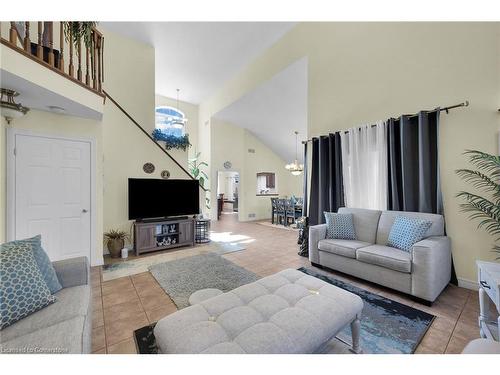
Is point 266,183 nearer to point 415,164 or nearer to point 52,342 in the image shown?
point 415,164

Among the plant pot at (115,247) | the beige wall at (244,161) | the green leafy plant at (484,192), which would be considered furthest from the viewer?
the beige wall at (244,161)

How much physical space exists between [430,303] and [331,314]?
1.59 m

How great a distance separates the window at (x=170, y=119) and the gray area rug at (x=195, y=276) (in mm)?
5786

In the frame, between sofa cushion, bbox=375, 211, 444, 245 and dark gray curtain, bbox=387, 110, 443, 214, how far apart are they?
0.49 feet

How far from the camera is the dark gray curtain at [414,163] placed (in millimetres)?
2746

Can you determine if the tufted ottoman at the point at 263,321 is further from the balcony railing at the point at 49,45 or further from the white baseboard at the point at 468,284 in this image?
the balcony railing at the point at 49,45

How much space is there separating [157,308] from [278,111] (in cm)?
578

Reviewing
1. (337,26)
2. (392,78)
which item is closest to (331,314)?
(392,78)

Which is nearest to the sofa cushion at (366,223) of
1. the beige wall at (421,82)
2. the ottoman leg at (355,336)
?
the beige wall at (421,82)

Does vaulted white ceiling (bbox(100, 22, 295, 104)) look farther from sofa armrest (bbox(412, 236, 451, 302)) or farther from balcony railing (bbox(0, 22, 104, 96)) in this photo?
sofa armrest (bbox(412, 236, 451, 302))

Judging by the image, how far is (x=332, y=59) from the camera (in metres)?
4.01

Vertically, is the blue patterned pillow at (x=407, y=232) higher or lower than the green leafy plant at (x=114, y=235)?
higher

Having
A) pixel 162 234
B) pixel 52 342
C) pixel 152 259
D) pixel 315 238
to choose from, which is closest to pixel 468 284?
pixel 315 238

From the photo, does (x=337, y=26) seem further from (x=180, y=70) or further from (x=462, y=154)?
(x=180, y=70)
